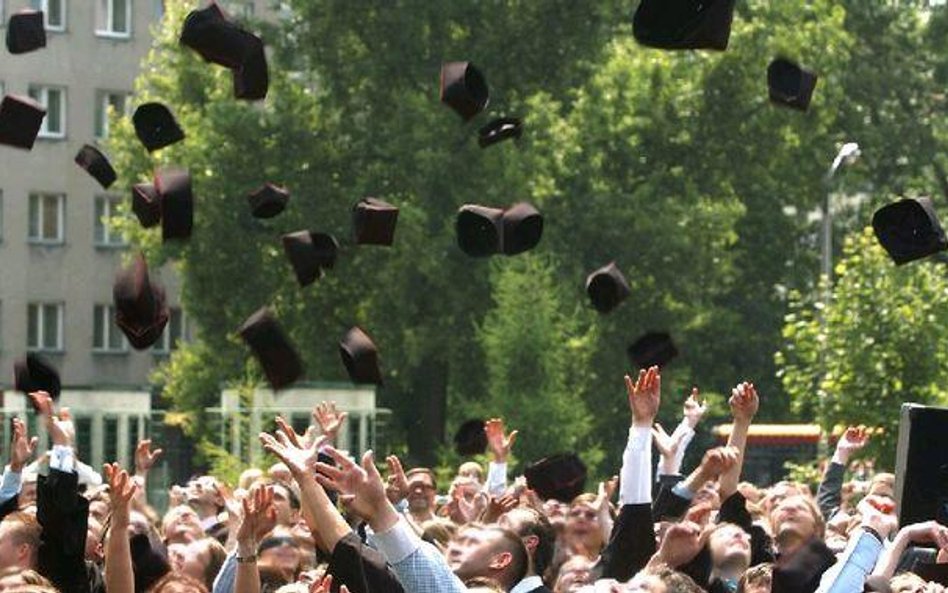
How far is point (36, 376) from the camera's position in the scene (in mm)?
15977

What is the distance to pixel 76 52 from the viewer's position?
2453 inches

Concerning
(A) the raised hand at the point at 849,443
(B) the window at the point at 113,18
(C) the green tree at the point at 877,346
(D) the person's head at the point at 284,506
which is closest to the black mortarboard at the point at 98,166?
(D) the person's head at the point at 284,506

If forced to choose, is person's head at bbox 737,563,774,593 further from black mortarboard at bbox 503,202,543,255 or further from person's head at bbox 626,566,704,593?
black mortarboard at bbox 503,202,543,255

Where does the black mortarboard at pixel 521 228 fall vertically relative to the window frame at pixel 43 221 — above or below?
below

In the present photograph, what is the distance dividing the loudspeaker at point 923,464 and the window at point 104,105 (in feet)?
169

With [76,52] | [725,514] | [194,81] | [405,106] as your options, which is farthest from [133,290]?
[76,52]

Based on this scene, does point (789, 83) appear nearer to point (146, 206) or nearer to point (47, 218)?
point (146, 206)

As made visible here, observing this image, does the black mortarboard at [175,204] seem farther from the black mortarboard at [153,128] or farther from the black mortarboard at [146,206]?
the black mortarboard at [153,128]

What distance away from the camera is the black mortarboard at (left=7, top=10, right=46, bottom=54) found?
1606 centimetres

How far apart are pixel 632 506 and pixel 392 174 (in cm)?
3546

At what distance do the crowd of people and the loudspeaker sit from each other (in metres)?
0.18

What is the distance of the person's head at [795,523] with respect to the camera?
39.6 ft

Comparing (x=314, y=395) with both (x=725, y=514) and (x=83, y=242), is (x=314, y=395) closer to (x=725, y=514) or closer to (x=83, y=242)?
(x=725, y=514)

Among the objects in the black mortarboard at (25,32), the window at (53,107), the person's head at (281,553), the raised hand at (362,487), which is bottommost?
the person's head at (281,553)
